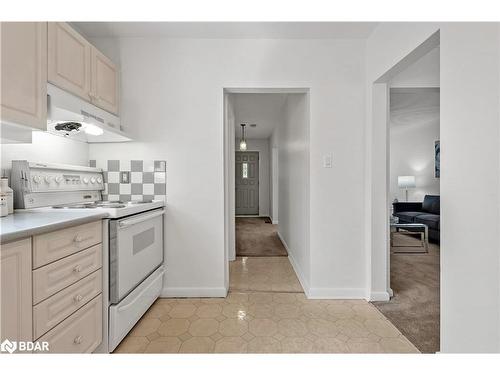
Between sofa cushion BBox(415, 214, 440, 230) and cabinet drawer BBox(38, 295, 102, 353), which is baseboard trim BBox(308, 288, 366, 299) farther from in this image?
sofa cushion BBox(415, 214, 440, 230)

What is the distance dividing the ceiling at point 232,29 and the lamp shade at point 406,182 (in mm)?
4224

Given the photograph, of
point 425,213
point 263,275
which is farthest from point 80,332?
point 425,213

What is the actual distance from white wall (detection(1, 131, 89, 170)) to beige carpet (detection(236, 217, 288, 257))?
7.64 feet

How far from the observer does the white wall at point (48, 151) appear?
154cm

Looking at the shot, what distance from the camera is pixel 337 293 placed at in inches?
86.0

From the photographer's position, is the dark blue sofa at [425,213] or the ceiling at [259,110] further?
the dark blue sofa at [425,213]

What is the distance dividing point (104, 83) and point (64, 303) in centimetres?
156

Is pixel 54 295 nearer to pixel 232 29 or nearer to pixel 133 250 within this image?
pixel 133 250

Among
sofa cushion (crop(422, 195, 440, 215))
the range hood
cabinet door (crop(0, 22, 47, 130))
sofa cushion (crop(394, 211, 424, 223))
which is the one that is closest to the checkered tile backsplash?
the range hood

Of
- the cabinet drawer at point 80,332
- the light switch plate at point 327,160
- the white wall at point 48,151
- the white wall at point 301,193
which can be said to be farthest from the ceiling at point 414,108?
the cabinet drawer at point 80,332

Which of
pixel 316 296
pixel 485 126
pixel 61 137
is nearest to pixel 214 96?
pixel 61 137

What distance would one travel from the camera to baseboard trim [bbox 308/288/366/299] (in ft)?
7.14

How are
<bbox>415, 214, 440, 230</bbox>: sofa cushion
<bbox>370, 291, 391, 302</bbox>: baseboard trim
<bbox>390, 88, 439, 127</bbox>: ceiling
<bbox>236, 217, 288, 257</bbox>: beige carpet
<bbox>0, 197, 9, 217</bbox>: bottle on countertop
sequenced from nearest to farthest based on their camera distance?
<bbox>0, 197, 9, 217</bbox>: bottle on countertop < <bbox>370, 291, 391, 302</bbox>: baseboard trim < <bbox>236, 217, 288, 257</bbox>: beige carpet < <bbox>390, 88, 439, 127</bbox>: ceiling < <bbox>415, 214, 440, 230</bbox>: sofa cushion

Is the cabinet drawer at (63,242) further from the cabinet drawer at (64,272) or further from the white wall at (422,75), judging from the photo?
the white wall at (422,75)
